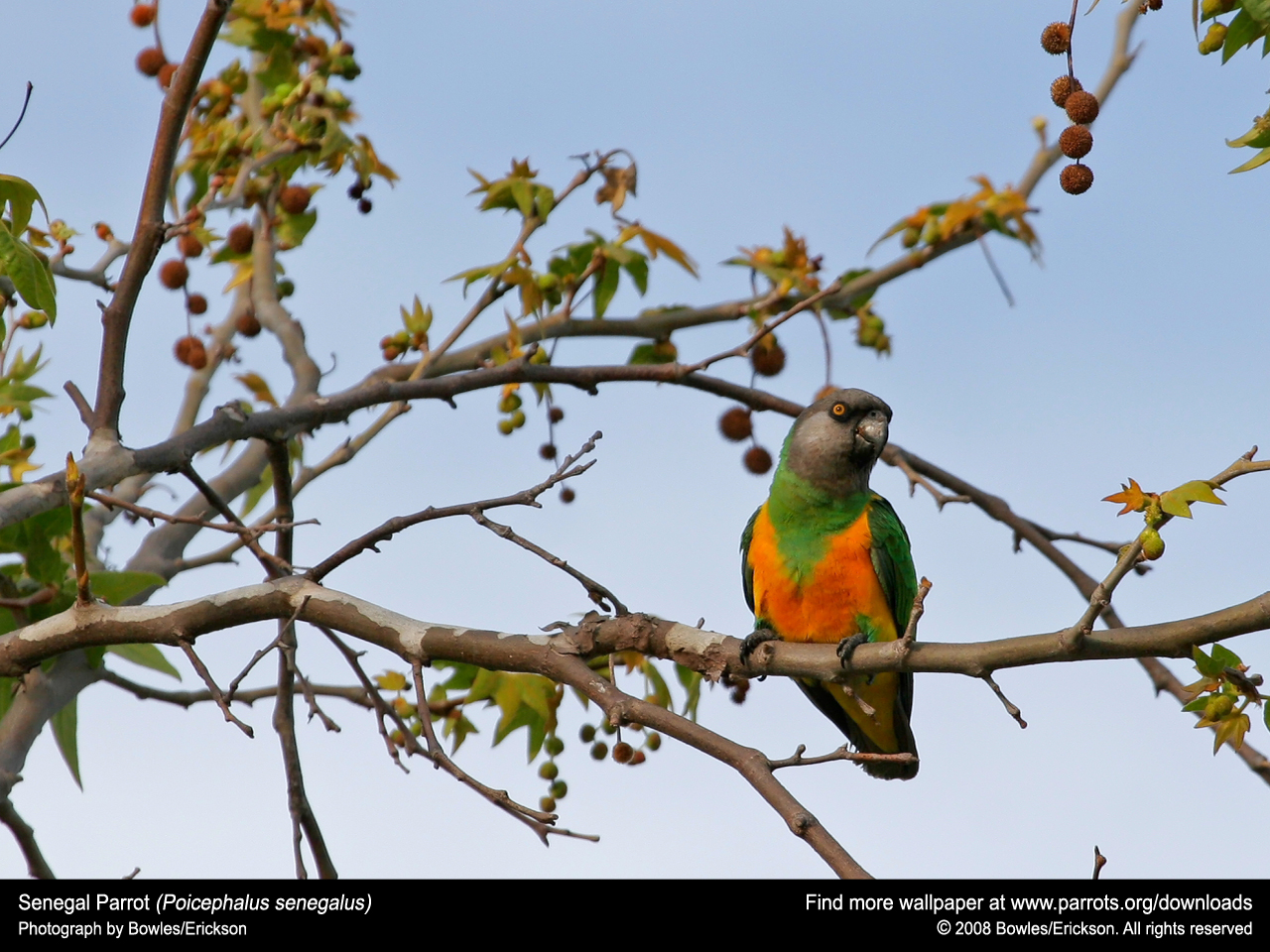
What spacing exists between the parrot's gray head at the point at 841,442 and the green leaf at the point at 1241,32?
2.81 m

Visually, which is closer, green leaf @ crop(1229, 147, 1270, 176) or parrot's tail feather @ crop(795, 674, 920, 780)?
green leaf @ crop(1229, 147, 1270, 176)

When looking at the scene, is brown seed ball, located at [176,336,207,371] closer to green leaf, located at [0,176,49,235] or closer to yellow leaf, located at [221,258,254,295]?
yellow leaf, located at [221,258,254,295]

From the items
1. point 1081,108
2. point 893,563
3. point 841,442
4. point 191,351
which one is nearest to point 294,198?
point 191,351

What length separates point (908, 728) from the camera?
5988 millimetres

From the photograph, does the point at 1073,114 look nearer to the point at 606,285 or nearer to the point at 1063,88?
the point at 1063,88

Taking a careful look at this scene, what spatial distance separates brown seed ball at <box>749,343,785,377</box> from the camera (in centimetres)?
619

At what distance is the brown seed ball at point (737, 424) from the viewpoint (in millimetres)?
6219

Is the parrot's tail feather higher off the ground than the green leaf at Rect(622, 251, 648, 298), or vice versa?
the green leaf at Rect(622, 251, 648, 298)

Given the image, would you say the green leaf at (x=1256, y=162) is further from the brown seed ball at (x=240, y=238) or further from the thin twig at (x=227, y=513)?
the brown seed ball at (x=240, y=238)

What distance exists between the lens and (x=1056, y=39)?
3.19 metres

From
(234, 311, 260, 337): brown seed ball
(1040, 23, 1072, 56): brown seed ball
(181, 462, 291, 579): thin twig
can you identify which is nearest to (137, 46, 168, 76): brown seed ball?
(234, 311, 260, 337): brown seed ball

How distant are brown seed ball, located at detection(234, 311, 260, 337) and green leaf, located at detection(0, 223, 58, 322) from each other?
3060 mm
